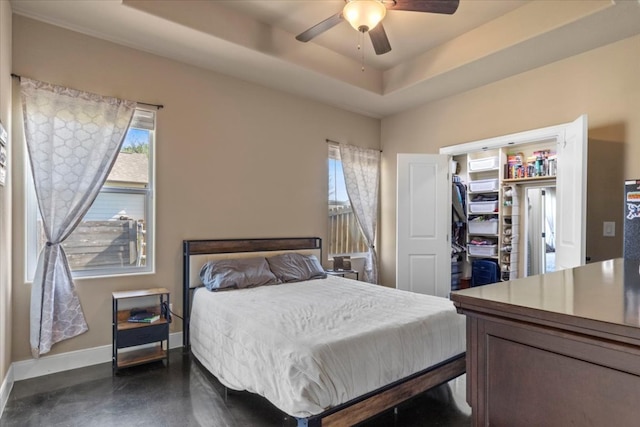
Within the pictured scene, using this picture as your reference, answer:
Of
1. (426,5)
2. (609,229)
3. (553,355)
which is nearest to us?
(553,355)

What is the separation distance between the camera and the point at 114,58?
315cm

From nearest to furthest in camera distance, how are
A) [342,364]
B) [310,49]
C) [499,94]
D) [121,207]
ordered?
1. [342,364]
2. [121,207]
3. [310,49]
4. [499,94]

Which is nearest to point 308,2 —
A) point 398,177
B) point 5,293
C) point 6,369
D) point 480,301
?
point 398,177

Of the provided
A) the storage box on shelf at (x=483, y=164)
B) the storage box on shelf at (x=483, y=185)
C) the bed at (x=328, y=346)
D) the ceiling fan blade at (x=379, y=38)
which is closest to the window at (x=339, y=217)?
the bed at (x=328, y=346)

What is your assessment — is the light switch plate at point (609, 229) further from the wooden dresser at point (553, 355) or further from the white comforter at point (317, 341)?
the wooden dresser at point (553, 355)

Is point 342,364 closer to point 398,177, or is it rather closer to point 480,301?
point 480,301

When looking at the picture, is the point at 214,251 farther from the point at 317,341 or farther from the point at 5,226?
the point at 317,341

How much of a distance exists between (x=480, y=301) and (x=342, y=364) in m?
1.20

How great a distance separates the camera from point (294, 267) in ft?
12.5

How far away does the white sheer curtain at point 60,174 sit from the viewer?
272 cm

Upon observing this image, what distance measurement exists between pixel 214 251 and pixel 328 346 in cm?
215

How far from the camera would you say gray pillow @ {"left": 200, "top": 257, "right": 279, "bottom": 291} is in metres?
3.22

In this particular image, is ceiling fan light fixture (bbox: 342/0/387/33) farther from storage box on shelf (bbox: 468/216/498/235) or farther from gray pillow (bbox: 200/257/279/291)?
storage box on shelf (bbox: 468/216/498/235)

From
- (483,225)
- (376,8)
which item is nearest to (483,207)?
(483,225)
